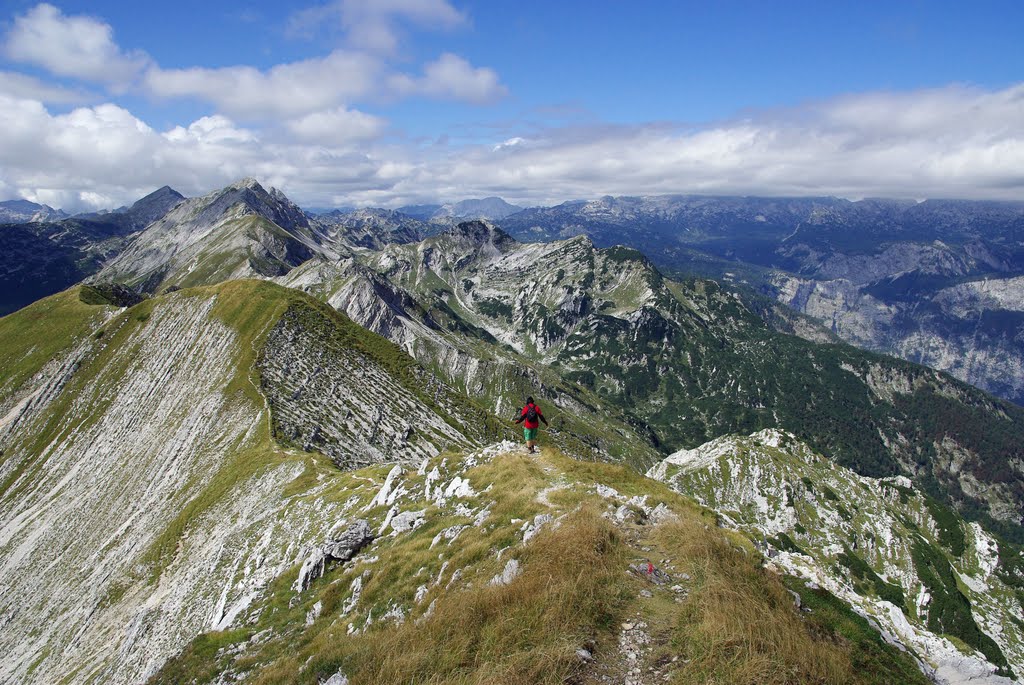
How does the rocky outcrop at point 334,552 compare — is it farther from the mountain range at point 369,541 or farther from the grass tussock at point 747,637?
the grass tussock at point 747,637

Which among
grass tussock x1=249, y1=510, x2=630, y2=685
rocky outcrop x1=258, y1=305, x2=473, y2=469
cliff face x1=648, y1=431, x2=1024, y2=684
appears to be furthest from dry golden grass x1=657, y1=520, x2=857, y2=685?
cliff face x1=648, y1=431, x2=1024, y2=684

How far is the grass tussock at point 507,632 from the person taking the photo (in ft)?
45.9

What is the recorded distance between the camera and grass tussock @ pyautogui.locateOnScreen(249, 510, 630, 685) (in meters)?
14.0

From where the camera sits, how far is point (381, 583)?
23.3 metres

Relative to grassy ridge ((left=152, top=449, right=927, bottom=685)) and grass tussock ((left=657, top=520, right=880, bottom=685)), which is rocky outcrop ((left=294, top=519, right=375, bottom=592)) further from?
grass tussock ((left=657, top=520, right=880, bottom=685))

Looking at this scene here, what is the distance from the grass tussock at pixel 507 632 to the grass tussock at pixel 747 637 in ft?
8.49

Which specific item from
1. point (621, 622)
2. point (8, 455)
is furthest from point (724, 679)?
point (8, 455)

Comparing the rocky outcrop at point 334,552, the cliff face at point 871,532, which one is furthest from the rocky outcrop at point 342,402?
the cliff face at point 871,532

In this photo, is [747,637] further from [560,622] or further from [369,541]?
[369,541]

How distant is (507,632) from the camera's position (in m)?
15.4

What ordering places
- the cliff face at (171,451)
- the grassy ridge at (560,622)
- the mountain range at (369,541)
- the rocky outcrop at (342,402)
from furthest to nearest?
the rocky outcrop at (342,402) < the cliff face at (171,451) < the mountain range at (369,541) < the grassy ridge at (560,622)

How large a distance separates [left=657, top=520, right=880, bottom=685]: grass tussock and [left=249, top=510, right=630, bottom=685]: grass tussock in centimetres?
259

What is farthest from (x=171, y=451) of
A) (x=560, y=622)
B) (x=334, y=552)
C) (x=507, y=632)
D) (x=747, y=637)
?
(x=747, y=637)

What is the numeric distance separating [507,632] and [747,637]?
6.95 metres
